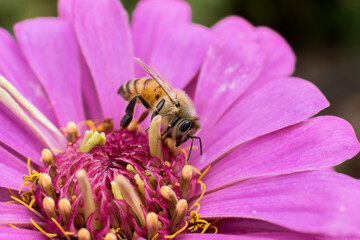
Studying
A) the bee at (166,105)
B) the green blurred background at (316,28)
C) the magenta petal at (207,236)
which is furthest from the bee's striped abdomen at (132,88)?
the green blurred background at (316,28)

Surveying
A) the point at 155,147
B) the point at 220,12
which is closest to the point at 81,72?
the point at 155,147

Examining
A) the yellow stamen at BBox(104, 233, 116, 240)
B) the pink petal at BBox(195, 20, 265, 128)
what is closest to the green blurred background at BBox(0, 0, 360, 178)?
the pink petal at BBox(195, 20, 265, 128)

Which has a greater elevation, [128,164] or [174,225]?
[128,164]

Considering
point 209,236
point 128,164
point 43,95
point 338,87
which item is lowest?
point 338,87

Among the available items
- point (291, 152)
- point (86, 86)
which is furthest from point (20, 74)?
point (291, 152)

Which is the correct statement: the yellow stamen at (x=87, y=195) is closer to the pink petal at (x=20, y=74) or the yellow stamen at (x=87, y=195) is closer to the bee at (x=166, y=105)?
the bee at (x=166, y=105)

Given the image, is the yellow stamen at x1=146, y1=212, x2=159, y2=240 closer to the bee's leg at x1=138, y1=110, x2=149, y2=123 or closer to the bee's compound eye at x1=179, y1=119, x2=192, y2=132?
the bee's compound eye at x1=179, y1=119, x2=192, y2=132

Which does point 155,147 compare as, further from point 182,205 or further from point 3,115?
point 3,115
